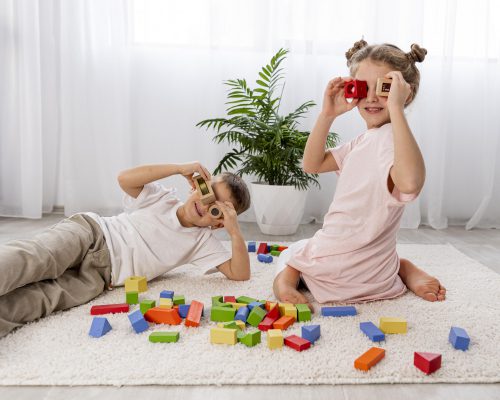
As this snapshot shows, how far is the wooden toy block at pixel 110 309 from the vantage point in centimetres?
143

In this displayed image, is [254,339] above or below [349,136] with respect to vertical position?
below

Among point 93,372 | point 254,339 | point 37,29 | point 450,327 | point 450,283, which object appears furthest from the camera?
point 37,29

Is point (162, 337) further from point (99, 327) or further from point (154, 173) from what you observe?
point (154, 173)

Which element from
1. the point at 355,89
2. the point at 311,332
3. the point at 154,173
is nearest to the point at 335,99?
the point at 355,89

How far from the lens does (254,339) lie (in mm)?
1217

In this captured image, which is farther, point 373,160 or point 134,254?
point 134,254

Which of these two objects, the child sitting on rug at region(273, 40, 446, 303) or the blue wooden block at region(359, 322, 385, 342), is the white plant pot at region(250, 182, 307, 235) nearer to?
the child sitting on rug at region(273, 40, 446, 303)

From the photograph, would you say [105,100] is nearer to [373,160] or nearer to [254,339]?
[373,160]

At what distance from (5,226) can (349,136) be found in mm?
2012

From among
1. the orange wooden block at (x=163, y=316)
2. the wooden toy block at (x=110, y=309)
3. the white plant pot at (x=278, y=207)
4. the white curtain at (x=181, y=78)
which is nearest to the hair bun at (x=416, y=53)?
the orange wooden block at (x=163, y=316)

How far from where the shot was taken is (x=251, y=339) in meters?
1.21

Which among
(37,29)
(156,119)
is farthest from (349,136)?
(37,29)

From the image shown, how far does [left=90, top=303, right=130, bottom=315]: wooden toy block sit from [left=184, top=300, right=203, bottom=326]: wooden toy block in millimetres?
197

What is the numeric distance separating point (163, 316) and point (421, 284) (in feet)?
2.77
